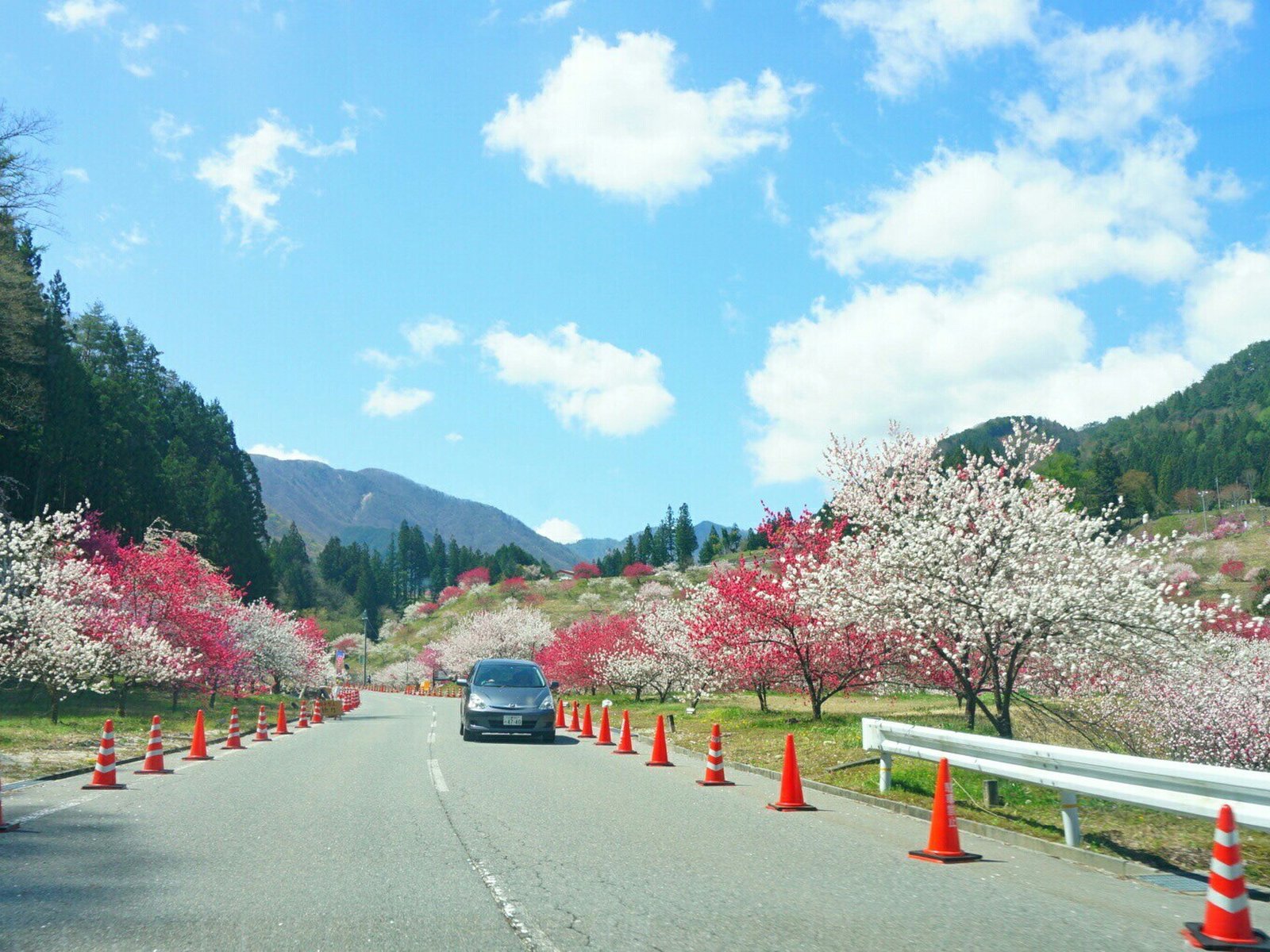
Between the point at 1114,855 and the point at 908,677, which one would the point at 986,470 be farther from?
the point at 1114,855

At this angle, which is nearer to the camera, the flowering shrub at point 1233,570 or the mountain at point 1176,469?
the flowering shrub at point 1233,570

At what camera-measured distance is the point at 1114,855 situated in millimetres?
8281

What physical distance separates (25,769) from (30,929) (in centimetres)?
1060

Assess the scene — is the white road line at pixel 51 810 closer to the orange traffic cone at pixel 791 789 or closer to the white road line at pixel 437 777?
the white road line at pixel 437 777

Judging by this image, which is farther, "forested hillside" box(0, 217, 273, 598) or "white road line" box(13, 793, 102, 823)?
"forested hillside" box(0, 217, 273, 598)

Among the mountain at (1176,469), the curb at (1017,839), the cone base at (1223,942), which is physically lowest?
the curb at (1017,839)

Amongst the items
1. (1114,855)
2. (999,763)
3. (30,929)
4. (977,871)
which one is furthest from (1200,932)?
(30,929)

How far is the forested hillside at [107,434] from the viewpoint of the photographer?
3500 cm

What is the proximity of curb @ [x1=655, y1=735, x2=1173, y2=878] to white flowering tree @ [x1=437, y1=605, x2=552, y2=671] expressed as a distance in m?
63.0

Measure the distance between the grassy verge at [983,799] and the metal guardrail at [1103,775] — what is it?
606mm

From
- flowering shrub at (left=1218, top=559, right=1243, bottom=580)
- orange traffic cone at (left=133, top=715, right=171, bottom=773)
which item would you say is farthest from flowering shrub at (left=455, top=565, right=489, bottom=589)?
orange traffic cone at (left=133, top=715, right=171, bottom=773)

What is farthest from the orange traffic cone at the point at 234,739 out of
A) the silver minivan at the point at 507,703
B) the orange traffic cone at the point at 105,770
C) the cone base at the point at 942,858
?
the cone base at the point at 942,858

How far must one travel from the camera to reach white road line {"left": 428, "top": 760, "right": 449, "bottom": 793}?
492 inches

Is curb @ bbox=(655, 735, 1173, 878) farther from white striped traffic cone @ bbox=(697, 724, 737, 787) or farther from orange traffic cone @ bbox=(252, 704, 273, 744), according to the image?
orange traffic cone @ bbox=(252, 704, 273, 744)
